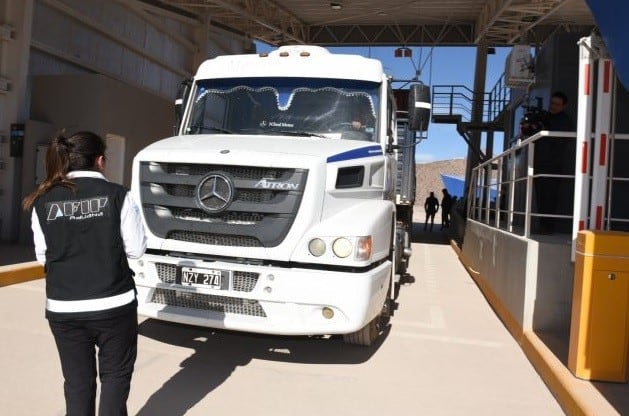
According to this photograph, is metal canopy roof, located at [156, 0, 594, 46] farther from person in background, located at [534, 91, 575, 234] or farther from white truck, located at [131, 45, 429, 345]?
white truck, located at [131, 45, 429, 345]

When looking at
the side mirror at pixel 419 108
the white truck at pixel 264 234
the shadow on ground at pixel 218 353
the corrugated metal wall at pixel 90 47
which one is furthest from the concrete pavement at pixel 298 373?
the corrugated metal wall at pixel 90 47

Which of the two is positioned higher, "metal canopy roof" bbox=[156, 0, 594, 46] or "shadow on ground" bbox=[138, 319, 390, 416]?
"metal canopy roof" bbox=[156, 0, 594, 46]

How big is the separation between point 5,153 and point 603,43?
34.3ft

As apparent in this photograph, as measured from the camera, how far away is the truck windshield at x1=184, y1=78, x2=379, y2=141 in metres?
5.65

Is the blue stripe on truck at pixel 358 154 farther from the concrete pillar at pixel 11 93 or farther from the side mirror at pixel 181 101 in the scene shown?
the concrete pillar at pixel 11 93

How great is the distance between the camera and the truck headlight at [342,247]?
14.4 feet

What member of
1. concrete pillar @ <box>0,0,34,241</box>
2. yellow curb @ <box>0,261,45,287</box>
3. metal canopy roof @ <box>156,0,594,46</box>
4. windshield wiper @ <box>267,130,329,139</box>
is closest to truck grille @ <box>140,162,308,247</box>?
windshield wiper @ <box>267,130,329,139</box>

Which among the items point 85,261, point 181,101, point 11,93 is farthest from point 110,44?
point 85,261

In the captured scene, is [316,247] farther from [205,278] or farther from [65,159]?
[65,159]

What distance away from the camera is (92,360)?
2.98 m

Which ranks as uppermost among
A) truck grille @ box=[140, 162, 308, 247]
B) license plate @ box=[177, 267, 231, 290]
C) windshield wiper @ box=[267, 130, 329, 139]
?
windshield wiper @ box=[267, 130, 329, 139]

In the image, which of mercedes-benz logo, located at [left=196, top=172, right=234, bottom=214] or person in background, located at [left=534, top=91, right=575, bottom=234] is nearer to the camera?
mercedes-benz logo, located at [left=196, top=172, right=234, bottom=214]

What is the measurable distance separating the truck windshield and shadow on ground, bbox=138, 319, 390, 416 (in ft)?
→ 6.74

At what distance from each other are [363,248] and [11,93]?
30.5 ft
